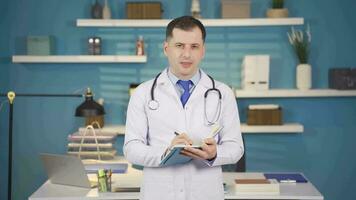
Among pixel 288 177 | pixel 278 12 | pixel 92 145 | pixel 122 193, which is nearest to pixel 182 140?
pixel 122 193

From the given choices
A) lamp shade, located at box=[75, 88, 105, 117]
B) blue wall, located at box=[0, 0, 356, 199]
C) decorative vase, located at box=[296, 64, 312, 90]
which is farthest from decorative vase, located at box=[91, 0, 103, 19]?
decorative vase, located at box=[296, 64, 312, 90]

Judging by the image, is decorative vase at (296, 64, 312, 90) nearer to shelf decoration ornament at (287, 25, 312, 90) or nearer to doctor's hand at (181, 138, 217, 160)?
shelf decoration ornament at (287, 25, 312, 90)

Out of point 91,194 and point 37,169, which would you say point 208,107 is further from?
point 37,169

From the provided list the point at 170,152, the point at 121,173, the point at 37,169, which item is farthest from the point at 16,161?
the point at 170,152

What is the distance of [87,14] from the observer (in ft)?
15.6

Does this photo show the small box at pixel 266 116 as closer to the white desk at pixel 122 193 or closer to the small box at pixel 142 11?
the small box at pixel 142 11

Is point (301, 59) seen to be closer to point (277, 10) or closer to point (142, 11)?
point (277, 10)

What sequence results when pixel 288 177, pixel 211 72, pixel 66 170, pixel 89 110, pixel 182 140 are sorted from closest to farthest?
pixel 182 140 < pixel 66 170 < pixel 288 177 < pixel 89 110 < pixel 211 72

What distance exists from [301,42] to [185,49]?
277 cm

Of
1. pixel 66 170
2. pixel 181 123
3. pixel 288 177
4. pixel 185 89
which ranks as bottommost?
pixel 288 177

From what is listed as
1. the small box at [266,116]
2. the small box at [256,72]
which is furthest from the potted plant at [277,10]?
the small box at [266,116]

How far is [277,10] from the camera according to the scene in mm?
4559

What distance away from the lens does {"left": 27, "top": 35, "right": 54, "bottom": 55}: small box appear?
4.62 meters

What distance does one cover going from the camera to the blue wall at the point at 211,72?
476cm
